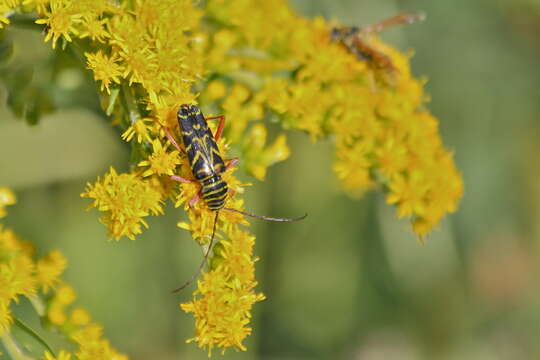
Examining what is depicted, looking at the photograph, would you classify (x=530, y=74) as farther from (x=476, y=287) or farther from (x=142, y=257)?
(x=142, y=257)

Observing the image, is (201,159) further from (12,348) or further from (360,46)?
(360,46)

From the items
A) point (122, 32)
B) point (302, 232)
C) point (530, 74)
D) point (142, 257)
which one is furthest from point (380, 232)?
point (122, 32)

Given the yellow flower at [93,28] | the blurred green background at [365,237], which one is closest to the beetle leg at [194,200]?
the yellow flower at [93,28]

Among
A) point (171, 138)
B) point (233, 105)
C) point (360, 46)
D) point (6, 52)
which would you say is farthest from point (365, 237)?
point (6, 52)

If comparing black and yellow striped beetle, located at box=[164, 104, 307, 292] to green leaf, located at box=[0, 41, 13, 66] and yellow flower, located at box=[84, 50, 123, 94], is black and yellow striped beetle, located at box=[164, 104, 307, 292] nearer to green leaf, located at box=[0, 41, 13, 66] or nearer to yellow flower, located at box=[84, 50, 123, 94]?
yellow flower, located at box=[84, 50, 123, 94]

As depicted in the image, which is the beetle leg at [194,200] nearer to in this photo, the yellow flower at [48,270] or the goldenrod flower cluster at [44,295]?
the goldenrod flower cluster at [44,295]

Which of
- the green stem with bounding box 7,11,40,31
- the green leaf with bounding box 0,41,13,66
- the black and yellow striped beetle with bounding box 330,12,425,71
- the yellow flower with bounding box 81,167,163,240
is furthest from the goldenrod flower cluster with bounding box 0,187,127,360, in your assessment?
the black and yellow striped beetle with bounding box 330,12,425,71
